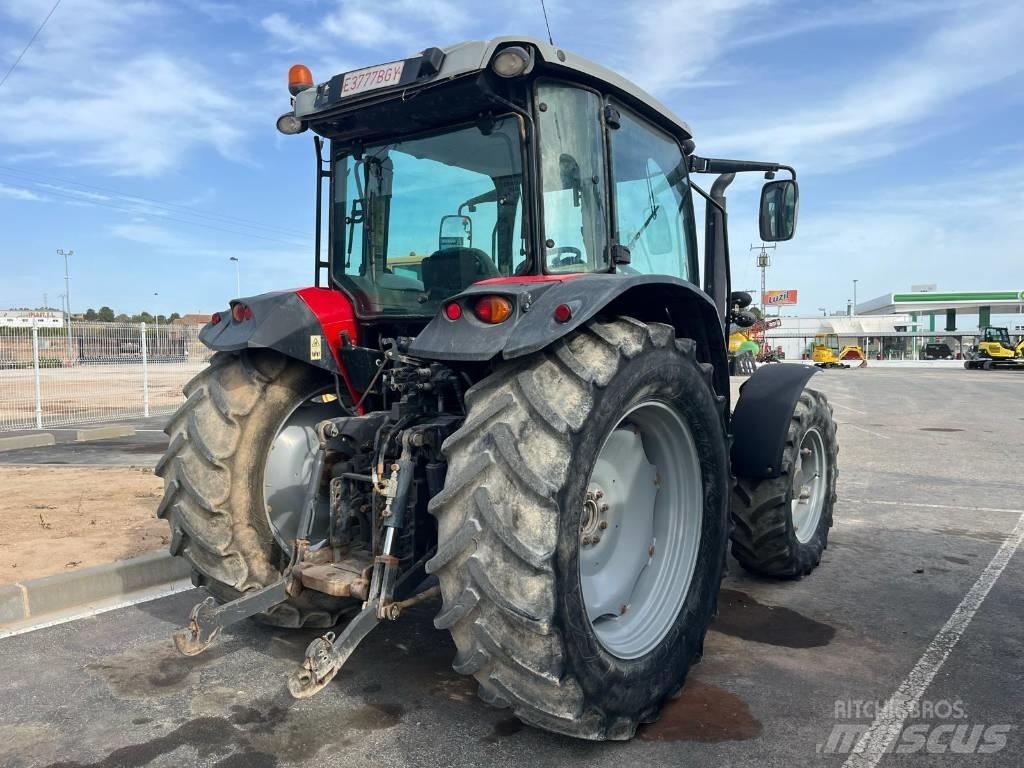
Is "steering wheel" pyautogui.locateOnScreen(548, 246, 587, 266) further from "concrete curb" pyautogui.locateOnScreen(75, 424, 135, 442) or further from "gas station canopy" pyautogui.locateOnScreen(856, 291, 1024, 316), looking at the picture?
"gas station canopy" pyautogui.locateOnScreen(856, 291, 1024, 316)

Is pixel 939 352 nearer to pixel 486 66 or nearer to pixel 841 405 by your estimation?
pixel 841 405

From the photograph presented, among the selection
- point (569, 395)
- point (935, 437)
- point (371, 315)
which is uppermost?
point (371, 315)

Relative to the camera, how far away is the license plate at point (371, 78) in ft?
10.8

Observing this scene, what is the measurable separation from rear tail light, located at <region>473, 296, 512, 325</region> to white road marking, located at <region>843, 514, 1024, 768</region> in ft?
6.62

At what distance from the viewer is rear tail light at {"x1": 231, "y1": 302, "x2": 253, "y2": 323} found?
352 cm

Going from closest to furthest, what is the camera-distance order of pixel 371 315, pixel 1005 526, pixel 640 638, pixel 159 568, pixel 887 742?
1. pixel 887 742
2. pixel 640 638
3. pixel 371 315
4. pixel 159 568
5. pixel 1005 526

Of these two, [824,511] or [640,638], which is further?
[824,511]

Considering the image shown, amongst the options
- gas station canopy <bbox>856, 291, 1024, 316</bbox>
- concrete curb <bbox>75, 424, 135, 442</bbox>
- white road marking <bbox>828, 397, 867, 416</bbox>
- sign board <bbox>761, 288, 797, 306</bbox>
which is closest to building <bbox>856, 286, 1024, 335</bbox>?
gas station canopy <bbox>856, 291, 1024, 316</bbox>

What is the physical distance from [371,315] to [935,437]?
38.7 ft

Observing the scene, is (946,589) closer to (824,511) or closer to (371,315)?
(824,511)

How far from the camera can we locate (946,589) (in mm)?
4727

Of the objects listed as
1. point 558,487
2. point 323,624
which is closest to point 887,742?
point 558,487

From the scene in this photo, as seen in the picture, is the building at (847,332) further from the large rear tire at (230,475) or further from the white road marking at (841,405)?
the large rear tire at (230,475)
